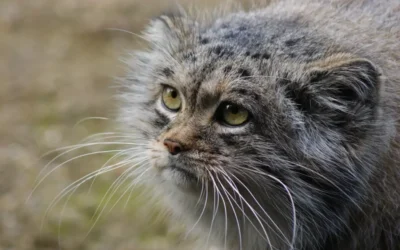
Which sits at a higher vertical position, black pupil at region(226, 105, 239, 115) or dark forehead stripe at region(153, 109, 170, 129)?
black pupil at region(226, 105, 239, 115)

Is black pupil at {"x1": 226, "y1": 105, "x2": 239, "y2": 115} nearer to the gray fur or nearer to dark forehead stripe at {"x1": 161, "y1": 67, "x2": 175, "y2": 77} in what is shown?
the gray fur

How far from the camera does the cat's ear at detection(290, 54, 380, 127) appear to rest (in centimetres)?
304

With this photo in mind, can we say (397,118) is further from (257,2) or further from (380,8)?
(257,2)

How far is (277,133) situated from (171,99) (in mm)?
566

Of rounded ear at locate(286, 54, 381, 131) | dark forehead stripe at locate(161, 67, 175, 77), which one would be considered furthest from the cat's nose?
rounded ear at locate(286, 54, 381, 131)

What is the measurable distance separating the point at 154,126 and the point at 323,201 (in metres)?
0.89

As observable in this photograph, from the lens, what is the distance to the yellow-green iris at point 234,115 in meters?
3.15

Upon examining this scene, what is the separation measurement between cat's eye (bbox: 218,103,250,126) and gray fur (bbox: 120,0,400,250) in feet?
0.10

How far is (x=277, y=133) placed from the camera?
3.16 metres

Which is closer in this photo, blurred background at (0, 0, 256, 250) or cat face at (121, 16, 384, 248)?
cat face at (121, 16, 384, 248)

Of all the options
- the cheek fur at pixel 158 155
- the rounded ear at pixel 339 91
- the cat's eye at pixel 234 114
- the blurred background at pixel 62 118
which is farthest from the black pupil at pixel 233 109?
the blurred background at pixel 62 118

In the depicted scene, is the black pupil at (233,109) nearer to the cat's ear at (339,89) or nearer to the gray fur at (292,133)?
the gray fur at (292,133)

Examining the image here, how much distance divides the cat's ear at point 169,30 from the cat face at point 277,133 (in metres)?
0.33

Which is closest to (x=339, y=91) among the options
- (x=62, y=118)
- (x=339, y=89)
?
(x=339, y=89)
